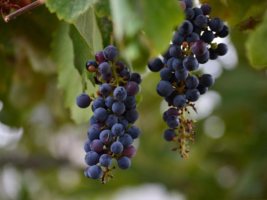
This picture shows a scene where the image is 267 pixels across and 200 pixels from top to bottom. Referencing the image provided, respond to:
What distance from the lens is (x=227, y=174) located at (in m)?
2.53

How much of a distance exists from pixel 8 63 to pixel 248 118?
1.05m

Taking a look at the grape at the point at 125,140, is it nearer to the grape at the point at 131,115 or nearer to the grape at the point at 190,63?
the grape at the point at 131,115

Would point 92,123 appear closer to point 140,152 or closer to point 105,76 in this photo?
point 105,76

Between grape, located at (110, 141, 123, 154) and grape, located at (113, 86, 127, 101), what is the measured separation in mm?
65

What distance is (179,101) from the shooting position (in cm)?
100

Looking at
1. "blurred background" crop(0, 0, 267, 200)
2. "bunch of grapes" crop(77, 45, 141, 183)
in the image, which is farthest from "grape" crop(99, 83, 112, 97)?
"blurred background" crop(0, 0, 267, 200)

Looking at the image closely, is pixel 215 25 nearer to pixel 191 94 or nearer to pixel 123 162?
pixel 191 94

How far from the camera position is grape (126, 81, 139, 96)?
97 cm

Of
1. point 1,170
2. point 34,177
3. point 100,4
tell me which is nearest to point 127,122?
point 100,4

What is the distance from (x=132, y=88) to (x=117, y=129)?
64 millimetres

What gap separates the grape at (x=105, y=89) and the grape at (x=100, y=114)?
0.08ft

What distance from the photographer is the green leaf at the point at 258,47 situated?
1.08 metres

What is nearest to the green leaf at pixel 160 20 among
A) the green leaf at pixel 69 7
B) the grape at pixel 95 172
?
the green leaf at pixel 69 7

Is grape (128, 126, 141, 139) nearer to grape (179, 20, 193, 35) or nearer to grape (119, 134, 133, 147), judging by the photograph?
grape (119, 134, 133, 147)
